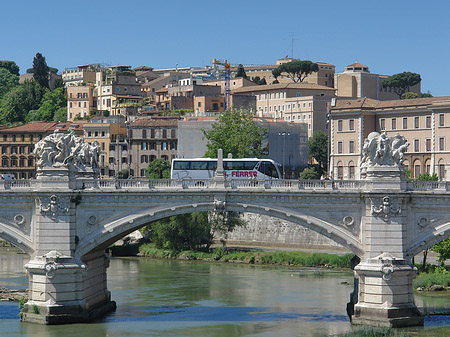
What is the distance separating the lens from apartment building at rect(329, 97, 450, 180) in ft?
244

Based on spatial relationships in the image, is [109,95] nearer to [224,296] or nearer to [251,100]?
[251,100]

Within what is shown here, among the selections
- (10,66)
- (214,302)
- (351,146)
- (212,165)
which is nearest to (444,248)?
(212,165)

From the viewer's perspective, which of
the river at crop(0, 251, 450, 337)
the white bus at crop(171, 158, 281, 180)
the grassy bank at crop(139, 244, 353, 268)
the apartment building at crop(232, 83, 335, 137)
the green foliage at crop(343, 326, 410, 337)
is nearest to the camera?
the green foliage at crop(343, 326, 410, 337)

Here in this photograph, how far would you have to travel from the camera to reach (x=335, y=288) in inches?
1966

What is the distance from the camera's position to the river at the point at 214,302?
38.1m

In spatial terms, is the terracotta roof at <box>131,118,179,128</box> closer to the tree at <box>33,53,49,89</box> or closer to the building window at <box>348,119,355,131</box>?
the building window at <box>348,119,355,131</box>

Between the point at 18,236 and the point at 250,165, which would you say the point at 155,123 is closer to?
the point at 250,165

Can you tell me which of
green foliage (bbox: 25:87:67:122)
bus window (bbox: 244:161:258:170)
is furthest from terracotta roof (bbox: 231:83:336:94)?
bus window (bbox: 244:161:258:170)

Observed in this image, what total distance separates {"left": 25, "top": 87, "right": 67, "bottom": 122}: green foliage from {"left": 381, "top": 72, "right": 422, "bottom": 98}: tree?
43848mm

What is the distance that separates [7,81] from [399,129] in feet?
314

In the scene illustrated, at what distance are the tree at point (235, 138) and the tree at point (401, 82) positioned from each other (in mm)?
45946

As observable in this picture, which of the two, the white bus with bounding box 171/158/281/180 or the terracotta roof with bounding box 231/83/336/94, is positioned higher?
the terracotta roof with bounding box 231/83/336/94

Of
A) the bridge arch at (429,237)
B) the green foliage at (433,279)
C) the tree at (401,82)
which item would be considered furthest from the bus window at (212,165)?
the tree at (401,82)

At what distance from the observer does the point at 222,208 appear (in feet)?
127
